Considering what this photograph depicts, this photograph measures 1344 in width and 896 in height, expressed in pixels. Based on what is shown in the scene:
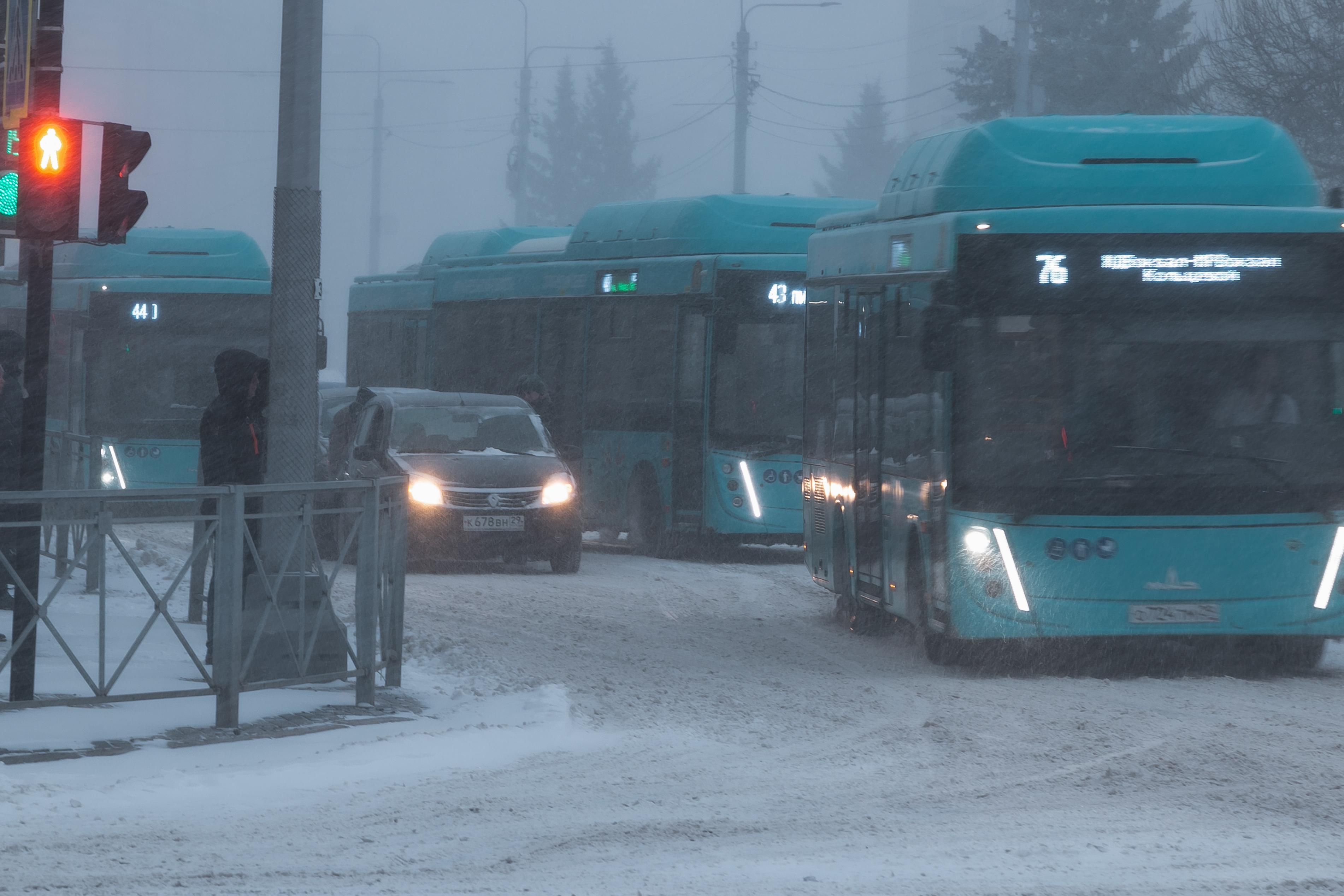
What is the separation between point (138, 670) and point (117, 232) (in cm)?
242

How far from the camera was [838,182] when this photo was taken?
10581 cm

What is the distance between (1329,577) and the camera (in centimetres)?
1156

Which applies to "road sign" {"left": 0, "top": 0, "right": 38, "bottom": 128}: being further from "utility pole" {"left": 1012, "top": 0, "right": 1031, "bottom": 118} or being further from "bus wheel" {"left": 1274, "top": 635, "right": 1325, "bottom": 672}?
"utility pole" {"left": 1012, "top": 0, "right": 1031, "bottom": 118}

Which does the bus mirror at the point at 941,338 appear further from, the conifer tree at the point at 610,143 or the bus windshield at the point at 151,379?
the conifer tree at the point at 610,143

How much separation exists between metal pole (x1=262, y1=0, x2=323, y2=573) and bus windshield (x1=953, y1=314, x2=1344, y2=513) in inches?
146

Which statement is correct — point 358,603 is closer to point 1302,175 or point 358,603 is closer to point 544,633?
point 544,633

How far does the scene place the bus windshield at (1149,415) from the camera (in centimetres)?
1135

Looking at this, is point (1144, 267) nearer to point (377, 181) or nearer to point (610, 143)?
point (377, 181)

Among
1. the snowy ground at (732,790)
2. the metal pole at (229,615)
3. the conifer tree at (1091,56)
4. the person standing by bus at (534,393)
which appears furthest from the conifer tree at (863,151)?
the metal pole at (229,615)

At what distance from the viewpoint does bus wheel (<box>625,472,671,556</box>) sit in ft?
66.4

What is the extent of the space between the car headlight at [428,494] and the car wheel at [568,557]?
1.21 m

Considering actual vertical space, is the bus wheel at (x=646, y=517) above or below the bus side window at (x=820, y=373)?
below

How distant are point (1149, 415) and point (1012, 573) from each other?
1.21m

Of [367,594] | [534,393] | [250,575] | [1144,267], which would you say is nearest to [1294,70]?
[534,393]
